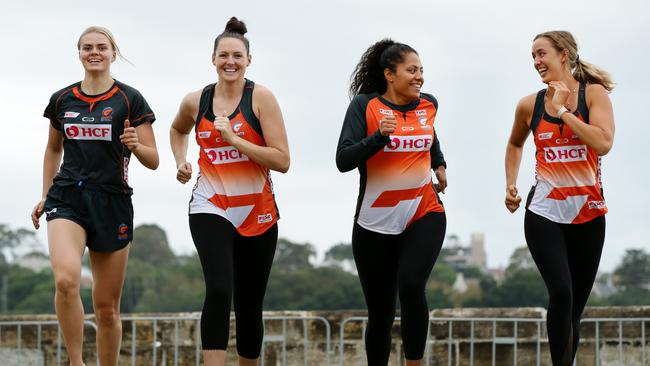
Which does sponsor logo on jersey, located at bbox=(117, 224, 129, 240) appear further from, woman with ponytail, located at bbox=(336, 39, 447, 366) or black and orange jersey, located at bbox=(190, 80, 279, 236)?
woman with ponytail, located at bbox=(336, 39, 447, 366)

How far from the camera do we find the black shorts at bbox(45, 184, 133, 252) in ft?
27.1

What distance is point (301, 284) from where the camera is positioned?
111 m

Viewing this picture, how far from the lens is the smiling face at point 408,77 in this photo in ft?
27.5

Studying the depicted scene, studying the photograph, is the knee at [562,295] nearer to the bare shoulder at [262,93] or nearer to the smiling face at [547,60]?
the smiling face at [547,60]

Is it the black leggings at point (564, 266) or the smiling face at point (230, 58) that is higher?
the smiling face at point (230, 58)

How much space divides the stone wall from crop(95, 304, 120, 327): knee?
173 inches

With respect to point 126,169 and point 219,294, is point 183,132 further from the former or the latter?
point 219,294

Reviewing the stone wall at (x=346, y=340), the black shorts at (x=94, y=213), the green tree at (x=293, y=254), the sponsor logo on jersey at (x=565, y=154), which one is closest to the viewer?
the black shorts at (x=94, y=213)

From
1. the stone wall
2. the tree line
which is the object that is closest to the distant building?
the tree line

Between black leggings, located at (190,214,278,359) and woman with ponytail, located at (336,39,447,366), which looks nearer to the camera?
black leggings, located at (190,214,278,359)

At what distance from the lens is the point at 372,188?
8.41 metres

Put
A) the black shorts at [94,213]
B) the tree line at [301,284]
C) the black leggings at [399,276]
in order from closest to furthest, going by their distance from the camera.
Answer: the black leggings at [399,276] → the black shorts at [94,213] → the tree line at [301,284]

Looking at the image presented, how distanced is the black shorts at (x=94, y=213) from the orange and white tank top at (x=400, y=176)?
1.62 metres

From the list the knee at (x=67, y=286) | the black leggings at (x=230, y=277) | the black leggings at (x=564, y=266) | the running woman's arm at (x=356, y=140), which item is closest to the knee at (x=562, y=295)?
the black leggings at (x=564, y=266)
